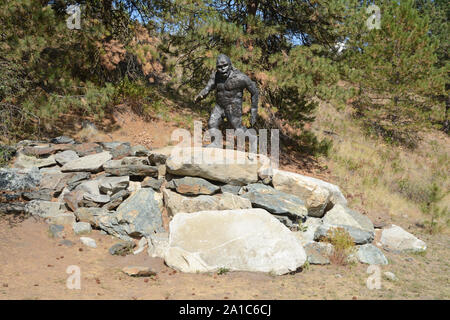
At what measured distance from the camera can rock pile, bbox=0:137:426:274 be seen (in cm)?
510

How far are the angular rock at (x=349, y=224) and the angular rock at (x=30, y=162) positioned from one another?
Answer: 5497 mm

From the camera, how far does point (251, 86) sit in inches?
288

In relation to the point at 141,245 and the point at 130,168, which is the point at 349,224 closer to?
the point at 141,245

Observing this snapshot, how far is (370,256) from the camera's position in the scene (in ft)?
18.9

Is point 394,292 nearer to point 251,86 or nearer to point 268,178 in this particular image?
point 268,178

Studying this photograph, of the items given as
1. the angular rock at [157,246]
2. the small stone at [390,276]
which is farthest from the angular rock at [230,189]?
the small stone at [390,276]

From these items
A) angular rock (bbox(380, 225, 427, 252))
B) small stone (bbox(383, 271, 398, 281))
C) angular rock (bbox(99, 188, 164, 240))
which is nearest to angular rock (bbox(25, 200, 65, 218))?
angular rock (bbox(99, 188, 164, 240))

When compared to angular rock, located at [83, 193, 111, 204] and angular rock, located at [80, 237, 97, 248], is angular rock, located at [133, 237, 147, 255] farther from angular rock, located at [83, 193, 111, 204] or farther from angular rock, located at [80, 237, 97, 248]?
angular rock, located at [83, 193, 111, 204]

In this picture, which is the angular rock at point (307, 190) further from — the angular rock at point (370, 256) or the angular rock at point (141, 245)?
the angular rock at point (141, 245)

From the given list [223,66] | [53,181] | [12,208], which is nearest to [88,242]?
[12,208]

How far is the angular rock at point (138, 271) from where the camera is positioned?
457 cm

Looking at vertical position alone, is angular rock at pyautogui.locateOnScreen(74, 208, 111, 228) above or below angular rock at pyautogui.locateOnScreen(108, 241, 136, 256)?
above

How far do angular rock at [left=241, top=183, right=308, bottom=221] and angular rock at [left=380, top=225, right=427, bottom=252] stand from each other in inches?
70.4

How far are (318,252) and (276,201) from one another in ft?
3.92
